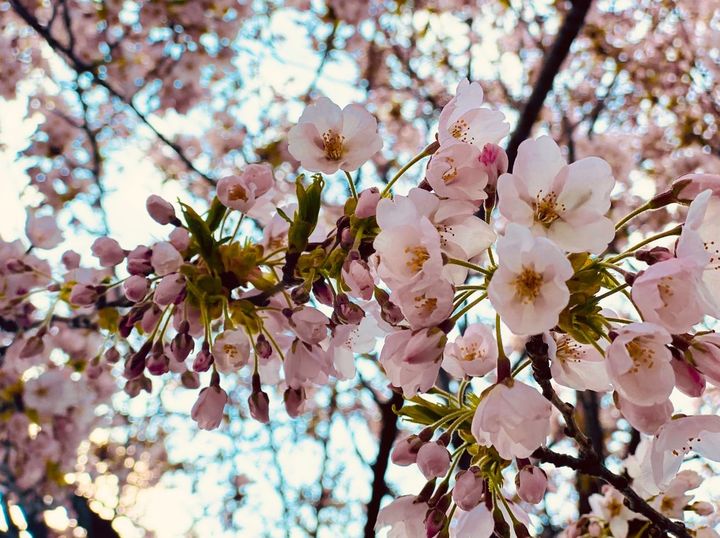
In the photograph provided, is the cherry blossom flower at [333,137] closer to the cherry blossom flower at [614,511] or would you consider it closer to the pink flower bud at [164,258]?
the pink flower bud at [164,258]

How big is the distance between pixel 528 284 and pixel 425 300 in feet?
0.51

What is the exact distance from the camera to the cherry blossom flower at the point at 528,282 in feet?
2.95

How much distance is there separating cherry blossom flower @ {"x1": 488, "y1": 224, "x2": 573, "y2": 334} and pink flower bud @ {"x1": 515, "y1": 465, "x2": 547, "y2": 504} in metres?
0.30

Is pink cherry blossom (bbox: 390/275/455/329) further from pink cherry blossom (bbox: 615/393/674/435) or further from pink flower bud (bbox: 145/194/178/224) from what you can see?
pink flower bud (bbox: 145/194/178/224)

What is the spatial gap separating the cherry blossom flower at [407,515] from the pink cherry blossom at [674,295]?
55 cm

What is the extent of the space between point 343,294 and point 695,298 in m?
0.58

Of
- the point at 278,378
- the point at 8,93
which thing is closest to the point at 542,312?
the point at 278,378

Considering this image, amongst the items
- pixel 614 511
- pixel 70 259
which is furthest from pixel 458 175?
pixel 70 259

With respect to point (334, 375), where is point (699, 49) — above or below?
above

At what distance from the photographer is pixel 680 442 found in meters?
1.02

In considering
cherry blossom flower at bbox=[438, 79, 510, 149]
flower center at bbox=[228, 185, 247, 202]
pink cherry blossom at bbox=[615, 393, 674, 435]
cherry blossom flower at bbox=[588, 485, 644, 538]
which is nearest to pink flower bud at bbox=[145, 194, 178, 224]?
flower center at bbox=[228, 185, 247, 202]

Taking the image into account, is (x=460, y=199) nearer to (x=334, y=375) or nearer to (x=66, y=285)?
(x=334, y=375)

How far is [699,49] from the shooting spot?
6184 mm

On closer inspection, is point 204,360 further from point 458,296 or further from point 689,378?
point 689,378
